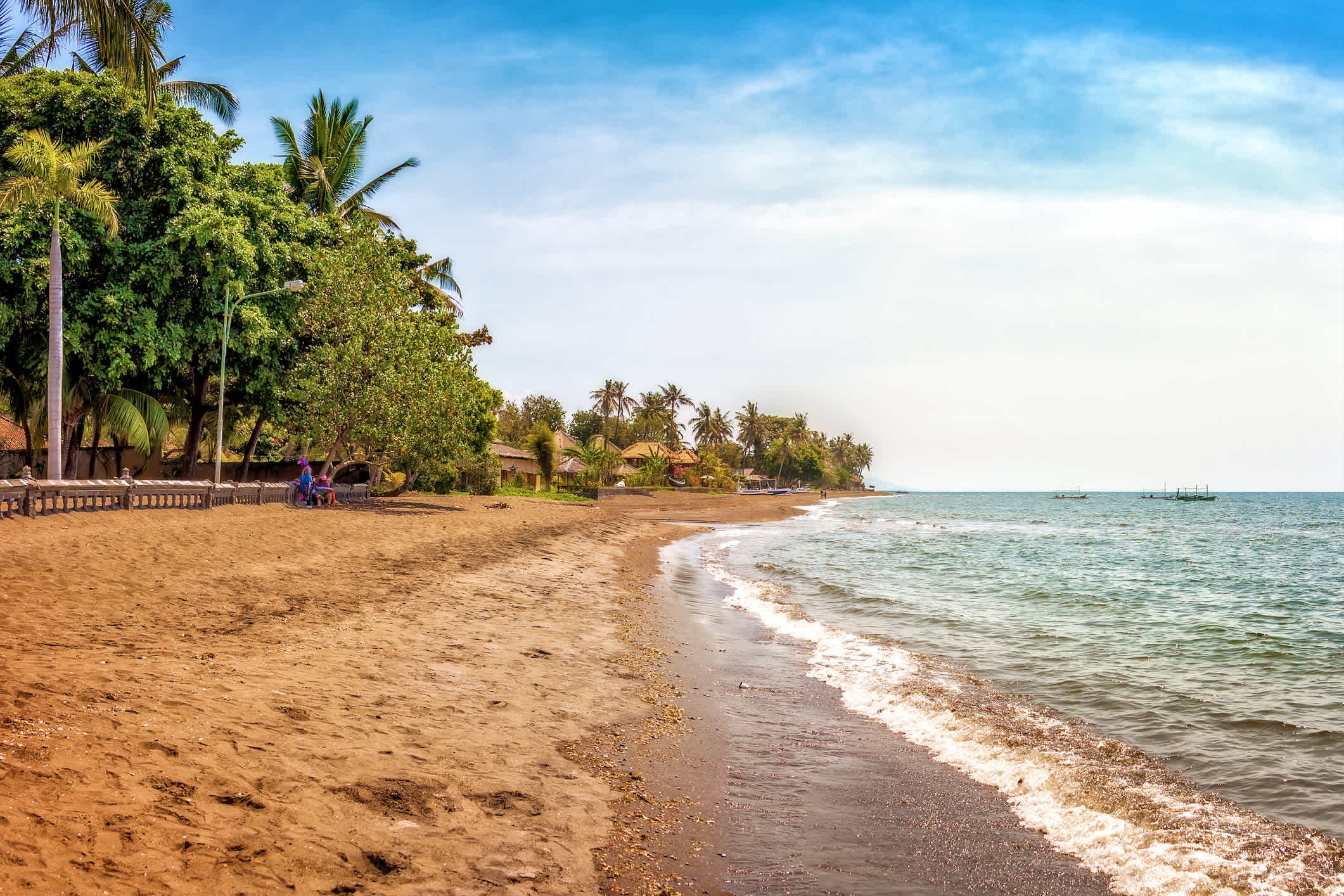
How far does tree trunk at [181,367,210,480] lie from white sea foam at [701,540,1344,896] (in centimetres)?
2706

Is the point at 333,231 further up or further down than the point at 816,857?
further up

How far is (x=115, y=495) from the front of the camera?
17.5 metres

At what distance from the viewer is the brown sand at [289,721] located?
384 cm

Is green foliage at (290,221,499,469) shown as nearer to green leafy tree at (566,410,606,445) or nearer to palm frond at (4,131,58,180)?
palm frond at (4,131,58,180)

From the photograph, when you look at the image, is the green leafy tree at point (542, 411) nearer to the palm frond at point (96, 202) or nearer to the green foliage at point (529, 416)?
the green foliage at point (529, 416)

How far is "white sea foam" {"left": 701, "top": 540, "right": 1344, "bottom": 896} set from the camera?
503cm

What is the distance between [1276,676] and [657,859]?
1043cm

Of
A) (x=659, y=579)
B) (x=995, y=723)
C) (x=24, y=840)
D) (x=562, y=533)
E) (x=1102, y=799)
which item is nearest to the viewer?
(x=24, y=840)

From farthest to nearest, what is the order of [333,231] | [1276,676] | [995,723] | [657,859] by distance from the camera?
[333,231], [1276,676], [995,723], [657,859]

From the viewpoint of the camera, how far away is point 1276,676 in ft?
35.3

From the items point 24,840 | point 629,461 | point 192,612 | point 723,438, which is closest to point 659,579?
point 192,612

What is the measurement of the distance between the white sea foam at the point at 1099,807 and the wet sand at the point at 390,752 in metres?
0.36

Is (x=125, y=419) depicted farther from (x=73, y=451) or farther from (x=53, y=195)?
(x=53, y=195)

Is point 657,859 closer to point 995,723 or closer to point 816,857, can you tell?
point 816,857
